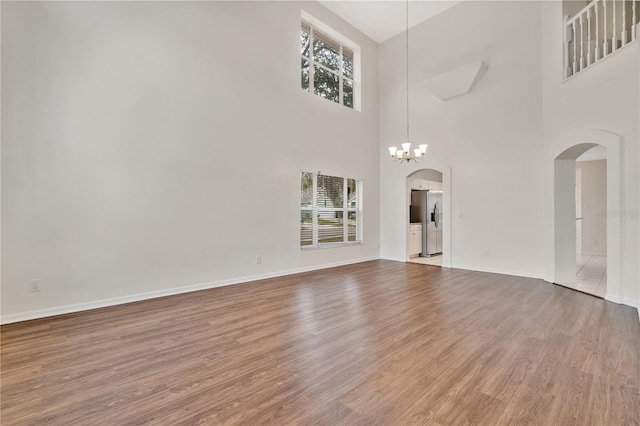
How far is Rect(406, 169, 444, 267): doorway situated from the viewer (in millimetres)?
7730

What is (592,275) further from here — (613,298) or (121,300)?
(121,300)

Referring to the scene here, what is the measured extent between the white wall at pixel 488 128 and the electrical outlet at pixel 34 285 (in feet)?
21.8

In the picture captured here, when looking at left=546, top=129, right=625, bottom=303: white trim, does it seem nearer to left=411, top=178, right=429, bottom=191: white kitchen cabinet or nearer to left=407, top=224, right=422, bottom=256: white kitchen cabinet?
left=411, top=178, right=429, bottom=191: white kitchen cabinet

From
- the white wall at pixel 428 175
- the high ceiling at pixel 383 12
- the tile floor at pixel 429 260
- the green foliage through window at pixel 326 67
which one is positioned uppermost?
the high ceiling at pixel 383 12

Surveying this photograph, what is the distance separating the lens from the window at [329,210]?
6137mm

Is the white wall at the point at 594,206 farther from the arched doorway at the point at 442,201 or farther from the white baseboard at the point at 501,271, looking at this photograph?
the white baseboard at the point at 501,271

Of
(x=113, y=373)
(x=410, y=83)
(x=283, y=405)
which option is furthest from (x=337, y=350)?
(x=410, y=83)

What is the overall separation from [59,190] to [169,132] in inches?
59.7

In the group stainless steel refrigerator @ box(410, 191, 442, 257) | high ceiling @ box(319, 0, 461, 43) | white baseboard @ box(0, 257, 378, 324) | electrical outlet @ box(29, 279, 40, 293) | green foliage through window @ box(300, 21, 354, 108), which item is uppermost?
high ceiling @ box(319, 0, 461, 43)

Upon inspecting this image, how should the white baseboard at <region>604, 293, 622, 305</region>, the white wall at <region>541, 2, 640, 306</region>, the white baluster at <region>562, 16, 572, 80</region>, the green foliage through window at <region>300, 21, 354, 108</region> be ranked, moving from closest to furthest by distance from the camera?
1. the white wall at <region>541, 2, 640, 306</region>
2. the white baseboard at <region>604, 293, 622, 305</region>
3. the white baluster at <region>562, 16, 572, 80</region>
4. the green foliage through window at <region>300, 21, 354, 108</region>

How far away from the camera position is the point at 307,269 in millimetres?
6066

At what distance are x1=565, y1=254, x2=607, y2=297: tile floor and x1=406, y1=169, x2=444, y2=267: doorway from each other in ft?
9.42

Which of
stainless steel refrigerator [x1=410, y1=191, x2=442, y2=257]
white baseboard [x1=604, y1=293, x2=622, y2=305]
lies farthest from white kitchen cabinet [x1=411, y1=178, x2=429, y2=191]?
white baseboard [x1=604, y1=293, x2=622, y2=305]

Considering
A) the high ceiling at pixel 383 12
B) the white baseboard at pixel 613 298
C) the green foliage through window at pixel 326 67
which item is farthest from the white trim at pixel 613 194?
the green foliage through window at pixel 326 67
